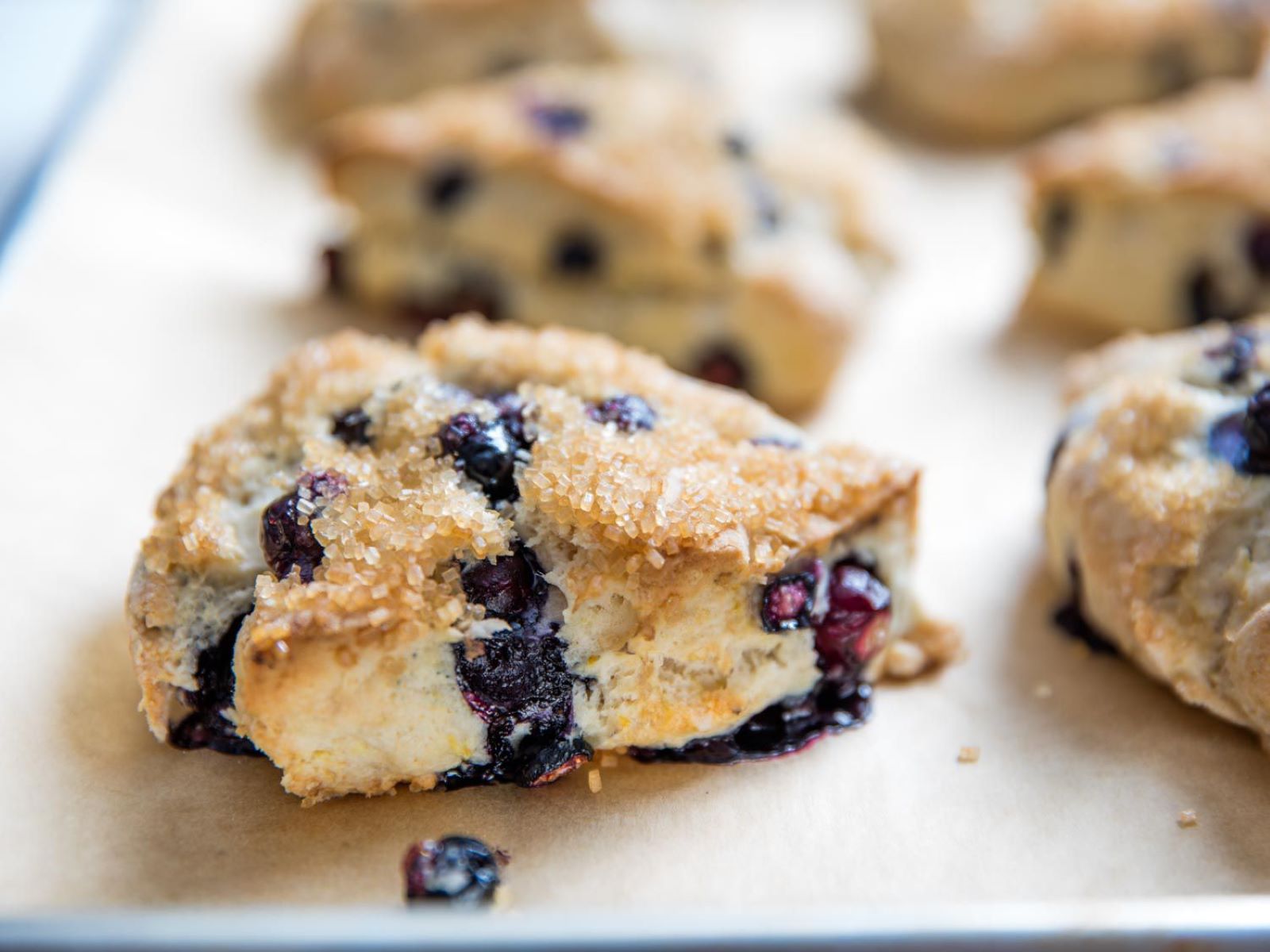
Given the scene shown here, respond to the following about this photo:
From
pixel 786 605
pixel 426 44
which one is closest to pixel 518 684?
pixel 786 605

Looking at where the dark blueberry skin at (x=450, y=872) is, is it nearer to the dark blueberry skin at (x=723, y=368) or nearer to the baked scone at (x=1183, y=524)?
the baked scone at (x=1183, y=524)

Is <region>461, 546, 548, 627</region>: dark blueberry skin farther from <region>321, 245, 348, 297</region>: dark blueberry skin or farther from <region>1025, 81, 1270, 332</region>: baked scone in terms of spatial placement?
<region>1025, 81, 1270, 332</region>: baked scone

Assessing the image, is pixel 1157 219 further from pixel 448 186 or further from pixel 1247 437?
pixel 448 186

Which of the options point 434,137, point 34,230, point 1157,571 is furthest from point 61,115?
point 1157,571

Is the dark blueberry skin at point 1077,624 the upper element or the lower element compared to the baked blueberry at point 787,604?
lower

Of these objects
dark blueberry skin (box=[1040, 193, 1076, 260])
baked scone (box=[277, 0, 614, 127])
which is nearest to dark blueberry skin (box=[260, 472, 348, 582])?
dark blueberry skin (box=[1040, 193, 1076, 260])

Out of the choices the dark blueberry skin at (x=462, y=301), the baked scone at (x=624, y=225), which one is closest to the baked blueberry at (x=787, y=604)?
the baked scone at (x=624, y=225)

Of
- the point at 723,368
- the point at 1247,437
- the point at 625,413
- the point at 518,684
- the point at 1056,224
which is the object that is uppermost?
the point at 1056,224
